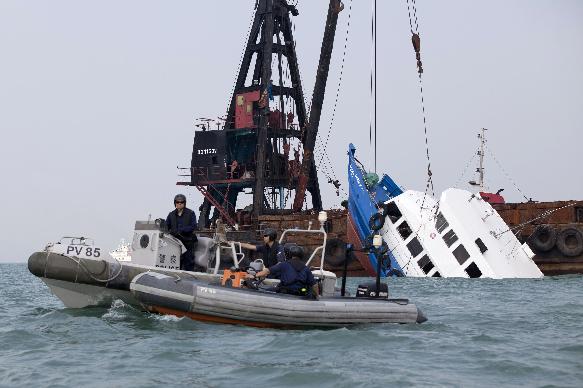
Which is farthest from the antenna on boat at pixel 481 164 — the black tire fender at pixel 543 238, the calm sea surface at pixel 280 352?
the calm sea surface at pixel 280 352

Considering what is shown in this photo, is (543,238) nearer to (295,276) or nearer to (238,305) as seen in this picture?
(295,276)

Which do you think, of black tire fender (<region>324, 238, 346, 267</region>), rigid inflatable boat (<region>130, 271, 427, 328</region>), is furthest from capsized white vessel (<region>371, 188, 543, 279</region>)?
rigid inflatable boat (<region>130, 271, 427, 328</region>)

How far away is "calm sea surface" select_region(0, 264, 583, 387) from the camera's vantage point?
1038 centimetres

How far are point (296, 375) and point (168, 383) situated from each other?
168cm

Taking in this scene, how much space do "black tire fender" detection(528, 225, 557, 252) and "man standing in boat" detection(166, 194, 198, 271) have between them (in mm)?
26493

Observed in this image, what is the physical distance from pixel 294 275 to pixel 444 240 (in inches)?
878

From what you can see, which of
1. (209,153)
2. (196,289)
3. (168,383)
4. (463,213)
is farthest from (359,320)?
(209,153)

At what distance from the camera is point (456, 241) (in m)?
35.6

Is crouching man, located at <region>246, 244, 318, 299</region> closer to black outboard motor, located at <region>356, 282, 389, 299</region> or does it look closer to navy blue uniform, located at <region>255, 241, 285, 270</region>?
navy blue uniform, located at <region>255, 241, 285, 270</region>

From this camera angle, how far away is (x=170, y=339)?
13.1m

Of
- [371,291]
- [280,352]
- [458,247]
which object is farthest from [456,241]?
[280,352]

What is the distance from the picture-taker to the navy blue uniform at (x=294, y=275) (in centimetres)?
1482

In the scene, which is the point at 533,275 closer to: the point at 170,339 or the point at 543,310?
the point at 543,310

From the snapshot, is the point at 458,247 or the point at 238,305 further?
the point at 458,247
